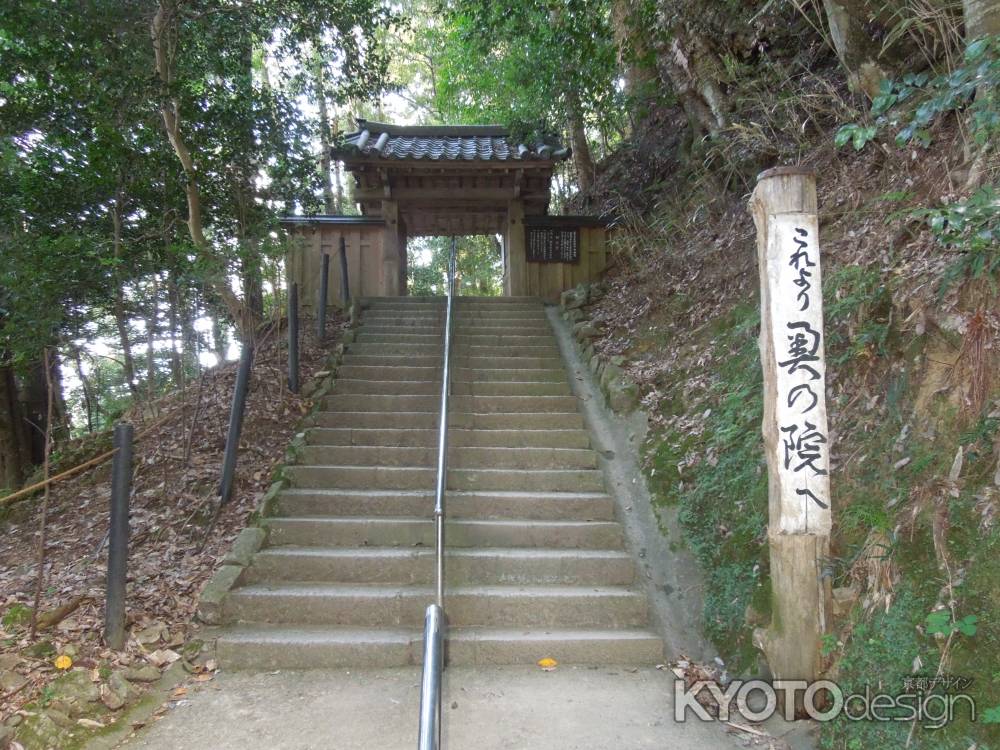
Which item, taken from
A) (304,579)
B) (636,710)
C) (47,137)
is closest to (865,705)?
(636,710)

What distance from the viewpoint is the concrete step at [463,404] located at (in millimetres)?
5715

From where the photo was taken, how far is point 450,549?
3.92 m

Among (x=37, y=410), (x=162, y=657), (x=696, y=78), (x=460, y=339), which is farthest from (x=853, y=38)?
(x=37, y=410)

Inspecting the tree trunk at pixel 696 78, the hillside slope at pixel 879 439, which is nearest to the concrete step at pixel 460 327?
the hillside slope at pixel 879 439

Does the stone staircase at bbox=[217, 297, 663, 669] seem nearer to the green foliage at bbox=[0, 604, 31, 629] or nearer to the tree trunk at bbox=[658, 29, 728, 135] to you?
the green foliage at bbox=[0, 604, 31, 629]

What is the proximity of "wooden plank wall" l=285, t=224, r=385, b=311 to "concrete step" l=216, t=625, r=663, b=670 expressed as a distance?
6757 mm

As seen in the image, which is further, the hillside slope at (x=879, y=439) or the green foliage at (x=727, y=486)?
the green foliage at (x=727, y=486)

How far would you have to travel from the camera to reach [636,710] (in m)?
2.82

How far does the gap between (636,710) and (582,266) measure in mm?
7757

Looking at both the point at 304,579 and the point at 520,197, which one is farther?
the point at 520,197

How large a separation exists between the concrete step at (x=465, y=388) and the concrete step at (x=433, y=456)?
117cm

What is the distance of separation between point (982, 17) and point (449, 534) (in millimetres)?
4188

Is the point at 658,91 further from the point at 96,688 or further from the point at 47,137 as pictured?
the point at 96,688

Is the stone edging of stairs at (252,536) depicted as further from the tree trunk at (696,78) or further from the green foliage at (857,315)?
the tree trunk at (696,78)
